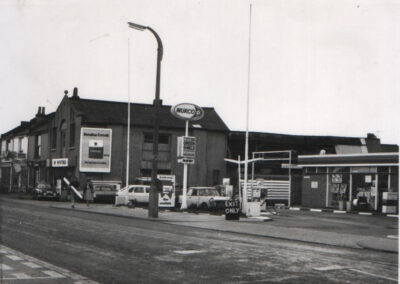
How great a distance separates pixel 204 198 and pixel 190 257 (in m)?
21.9

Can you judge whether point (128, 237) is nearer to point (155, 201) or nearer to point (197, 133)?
point (155, 201)

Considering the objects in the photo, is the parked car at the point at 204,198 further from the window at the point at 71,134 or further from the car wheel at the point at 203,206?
the window at the point at 71,134

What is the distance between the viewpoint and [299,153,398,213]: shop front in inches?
1253

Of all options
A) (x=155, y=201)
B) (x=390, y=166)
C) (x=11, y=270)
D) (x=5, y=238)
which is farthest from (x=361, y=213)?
(x=11, y=270)

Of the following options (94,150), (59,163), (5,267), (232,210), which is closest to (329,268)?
(5,267)

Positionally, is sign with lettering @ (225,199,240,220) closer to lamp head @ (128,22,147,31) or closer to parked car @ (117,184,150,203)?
lamp head @ (128,22,147,31)

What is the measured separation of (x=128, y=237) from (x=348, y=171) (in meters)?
22.1

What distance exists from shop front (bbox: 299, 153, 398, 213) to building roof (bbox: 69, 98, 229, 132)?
1268 centimetres

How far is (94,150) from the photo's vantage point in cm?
4381

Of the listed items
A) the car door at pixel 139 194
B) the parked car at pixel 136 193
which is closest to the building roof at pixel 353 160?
the parked car at pixel 136 193

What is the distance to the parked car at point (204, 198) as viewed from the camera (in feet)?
107

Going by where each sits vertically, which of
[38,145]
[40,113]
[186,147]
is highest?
[40,113]

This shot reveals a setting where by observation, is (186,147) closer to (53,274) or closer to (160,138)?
(53,274)

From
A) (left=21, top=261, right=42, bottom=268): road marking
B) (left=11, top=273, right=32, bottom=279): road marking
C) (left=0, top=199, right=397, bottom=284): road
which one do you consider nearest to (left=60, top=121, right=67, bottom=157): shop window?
(left=0, top=199, right=397, bottom=284): road
